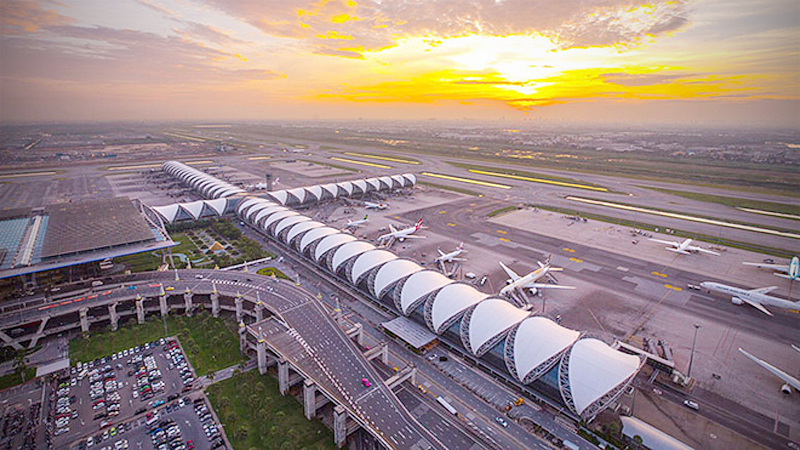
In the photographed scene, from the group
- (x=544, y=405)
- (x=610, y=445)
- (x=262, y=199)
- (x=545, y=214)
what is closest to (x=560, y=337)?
(x=544, y=405)

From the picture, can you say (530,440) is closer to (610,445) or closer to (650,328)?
(610,445)

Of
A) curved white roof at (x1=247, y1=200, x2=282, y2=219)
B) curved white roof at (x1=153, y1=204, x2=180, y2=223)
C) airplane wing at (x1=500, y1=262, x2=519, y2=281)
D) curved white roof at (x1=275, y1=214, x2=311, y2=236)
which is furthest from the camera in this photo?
curved white roof at (x1=153, y1=204, x2=180, y2=223)

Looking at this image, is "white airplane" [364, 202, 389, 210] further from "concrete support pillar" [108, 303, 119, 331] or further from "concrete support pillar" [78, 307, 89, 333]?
"concrete support pillar" [78, 307, 89, 333]

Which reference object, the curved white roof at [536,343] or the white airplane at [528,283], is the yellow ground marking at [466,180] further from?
the curved white roof at [536,343]

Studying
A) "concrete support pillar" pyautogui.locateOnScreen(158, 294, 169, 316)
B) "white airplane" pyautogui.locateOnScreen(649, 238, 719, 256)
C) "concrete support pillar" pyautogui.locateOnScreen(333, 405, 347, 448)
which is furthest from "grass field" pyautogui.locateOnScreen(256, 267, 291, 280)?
"white airplane" pyautogui.locateOnScreen(649, 238, 719, 256)

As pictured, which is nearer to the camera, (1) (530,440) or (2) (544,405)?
(1) (530,440)

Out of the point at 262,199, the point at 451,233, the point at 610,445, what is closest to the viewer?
the point at 610,445
